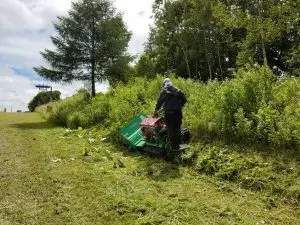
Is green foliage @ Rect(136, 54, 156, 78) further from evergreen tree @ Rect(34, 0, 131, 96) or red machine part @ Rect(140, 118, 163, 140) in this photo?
red machine part @ Rect(140, 118, 163, 140)

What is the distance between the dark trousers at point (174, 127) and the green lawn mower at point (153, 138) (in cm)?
20

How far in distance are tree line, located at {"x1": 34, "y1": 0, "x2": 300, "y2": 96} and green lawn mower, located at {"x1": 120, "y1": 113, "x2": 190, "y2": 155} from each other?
3642 mm

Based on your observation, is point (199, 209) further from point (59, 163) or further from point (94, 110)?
point (94, 110)

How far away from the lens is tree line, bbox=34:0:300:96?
2252cm

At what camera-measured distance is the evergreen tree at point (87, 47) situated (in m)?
27.5

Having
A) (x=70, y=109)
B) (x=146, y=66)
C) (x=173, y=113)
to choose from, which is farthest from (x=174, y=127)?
(x=146, y=66)

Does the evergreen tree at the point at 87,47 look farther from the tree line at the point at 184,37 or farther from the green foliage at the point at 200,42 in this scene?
the green foliage at the point at 200,42

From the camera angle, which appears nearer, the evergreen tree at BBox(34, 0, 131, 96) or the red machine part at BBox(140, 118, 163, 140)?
the red machine part at BBox(140, 118, 163, 140)

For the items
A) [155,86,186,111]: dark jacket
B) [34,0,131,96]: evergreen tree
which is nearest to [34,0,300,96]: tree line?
[34,0,131,96]: evergreen tree

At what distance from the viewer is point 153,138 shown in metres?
11.4

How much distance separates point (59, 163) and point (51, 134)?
7.28 meters

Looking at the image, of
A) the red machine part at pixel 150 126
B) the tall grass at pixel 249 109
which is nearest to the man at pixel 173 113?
the red machine part at pixel 150 126

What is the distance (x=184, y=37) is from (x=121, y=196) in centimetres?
3663

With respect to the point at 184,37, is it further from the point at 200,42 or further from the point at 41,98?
the point at 41,98
